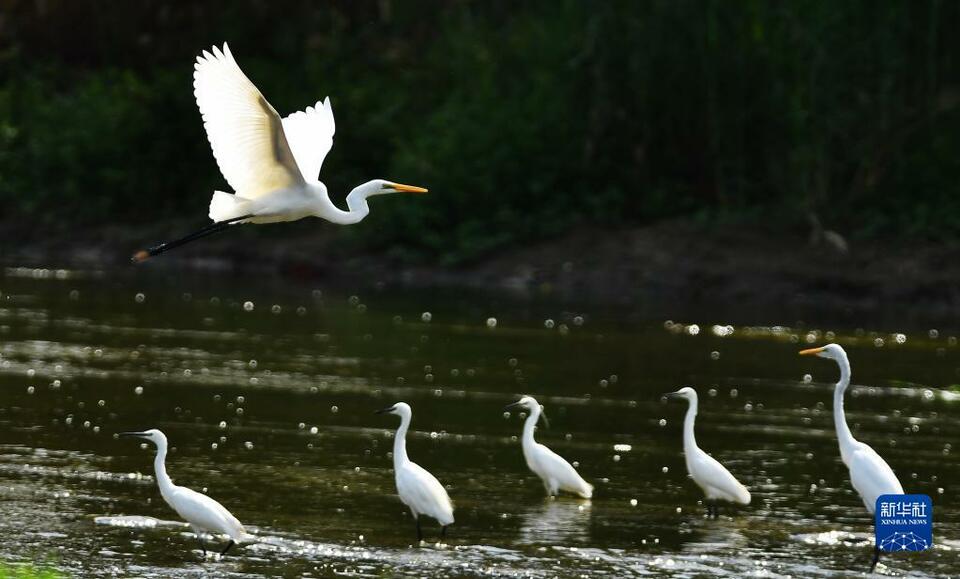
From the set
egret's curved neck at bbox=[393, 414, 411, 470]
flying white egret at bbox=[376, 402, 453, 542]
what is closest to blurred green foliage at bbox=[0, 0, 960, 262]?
egret's curved neck at bbox=[393, 414, 411, 470]

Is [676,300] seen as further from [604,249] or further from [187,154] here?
[187,154]

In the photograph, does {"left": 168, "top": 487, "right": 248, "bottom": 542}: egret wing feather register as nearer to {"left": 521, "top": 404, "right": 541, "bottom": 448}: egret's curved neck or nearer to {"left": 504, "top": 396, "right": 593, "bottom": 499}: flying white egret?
{"left": 504, "top": 396, "right": 593, "bottom": 499}: flying white egret

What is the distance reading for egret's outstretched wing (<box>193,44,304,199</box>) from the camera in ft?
35.4

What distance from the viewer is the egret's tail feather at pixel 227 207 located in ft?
39.6

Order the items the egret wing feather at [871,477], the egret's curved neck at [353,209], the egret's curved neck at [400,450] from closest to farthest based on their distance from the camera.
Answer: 1. the egret wing feather at [871,477]
2. the egret's curved neck at [400,450]
3. the egret's curved neck at [353,209]

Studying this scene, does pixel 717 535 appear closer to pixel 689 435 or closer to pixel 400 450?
pixel 689 435

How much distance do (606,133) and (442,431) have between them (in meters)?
15.9

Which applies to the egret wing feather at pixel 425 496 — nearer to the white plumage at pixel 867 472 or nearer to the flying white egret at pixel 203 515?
the flying white egret at pixel 203 515

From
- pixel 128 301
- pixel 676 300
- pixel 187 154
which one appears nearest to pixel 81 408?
pixel 128 301

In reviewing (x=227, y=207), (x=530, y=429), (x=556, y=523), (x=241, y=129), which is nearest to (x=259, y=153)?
(x=241, y=129)

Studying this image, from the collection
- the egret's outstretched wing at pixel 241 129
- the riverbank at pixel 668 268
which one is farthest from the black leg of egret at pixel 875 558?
the riverbank at pixel 668 268

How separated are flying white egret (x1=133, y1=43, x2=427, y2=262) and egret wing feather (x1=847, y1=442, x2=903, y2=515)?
11.1 ft

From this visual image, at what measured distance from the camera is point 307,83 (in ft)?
121

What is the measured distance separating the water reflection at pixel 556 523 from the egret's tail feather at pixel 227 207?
285cm
